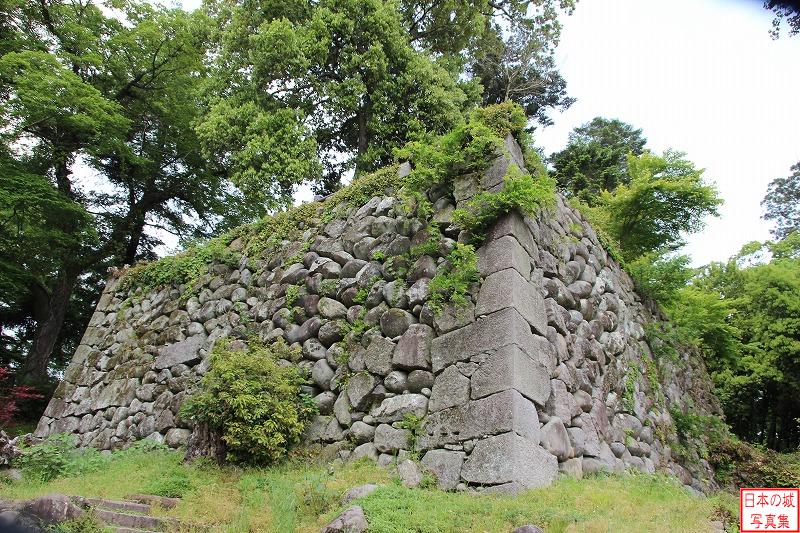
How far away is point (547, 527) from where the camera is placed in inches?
152

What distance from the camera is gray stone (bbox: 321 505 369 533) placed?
4.03 meters

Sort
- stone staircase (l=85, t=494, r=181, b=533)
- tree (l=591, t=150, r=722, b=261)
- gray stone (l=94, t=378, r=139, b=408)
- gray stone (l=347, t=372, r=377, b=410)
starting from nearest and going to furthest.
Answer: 1. stone staircase (l=85, t=494, r=181, b=533)
2. gray stone (l=347, t=372, r=377, b=410)
3. gray stone (l=94, t=378, r=139, b=408)
4. tree (l=591, t=150, r=722, b=261)

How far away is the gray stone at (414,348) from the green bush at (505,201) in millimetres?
1237

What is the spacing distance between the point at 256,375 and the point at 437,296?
227 cm

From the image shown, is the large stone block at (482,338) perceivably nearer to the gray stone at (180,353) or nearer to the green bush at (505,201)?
the green bush at (505,201)

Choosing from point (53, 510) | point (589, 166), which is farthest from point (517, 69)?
point (53, 510)

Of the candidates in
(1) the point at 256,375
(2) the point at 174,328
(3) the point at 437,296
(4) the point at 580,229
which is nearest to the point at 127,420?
(2) the point at 174,328

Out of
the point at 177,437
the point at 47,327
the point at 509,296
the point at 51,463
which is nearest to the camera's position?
the point at 509,296

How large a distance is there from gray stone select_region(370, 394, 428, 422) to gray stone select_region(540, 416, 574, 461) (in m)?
1.20

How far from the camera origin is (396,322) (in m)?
6.25

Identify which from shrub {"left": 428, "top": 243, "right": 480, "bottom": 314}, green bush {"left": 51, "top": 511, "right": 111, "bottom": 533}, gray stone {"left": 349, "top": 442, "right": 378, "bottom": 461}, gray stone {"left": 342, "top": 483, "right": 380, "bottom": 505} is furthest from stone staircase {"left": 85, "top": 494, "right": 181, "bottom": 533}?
shrub {"left": 428, "top": 243, "right": 480, "bottom": 314}

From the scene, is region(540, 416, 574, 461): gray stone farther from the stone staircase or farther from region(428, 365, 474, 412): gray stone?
the stone staircase

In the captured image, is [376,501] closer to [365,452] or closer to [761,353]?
→ [365,452]

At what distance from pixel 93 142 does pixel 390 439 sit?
43.0 ft
